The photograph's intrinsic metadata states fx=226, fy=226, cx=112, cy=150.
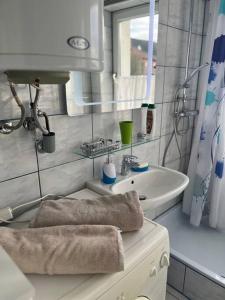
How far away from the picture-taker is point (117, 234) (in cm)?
73

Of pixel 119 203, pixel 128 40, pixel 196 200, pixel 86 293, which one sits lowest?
pixel 196 200

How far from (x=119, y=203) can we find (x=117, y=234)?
0.17m

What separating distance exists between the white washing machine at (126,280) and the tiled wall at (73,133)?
17.6 inches

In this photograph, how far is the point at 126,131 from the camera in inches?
50.6

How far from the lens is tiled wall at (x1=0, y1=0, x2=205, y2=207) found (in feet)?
3.11

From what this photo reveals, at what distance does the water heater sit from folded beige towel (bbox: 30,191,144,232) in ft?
1.67

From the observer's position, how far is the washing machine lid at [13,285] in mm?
448

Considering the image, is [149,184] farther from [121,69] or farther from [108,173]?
[121,69]

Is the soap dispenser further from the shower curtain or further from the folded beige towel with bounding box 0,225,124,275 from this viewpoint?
the shower curtain

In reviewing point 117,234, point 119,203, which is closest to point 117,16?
point 119,203

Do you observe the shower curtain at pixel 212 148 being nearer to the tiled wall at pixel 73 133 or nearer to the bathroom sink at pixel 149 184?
the tiled wall at pixel 73 133

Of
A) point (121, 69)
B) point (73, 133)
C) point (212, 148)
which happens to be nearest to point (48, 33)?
point (73, 133)

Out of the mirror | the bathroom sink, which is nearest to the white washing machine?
the bathroom sink

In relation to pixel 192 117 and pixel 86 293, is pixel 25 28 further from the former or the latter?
pixel 192 117
